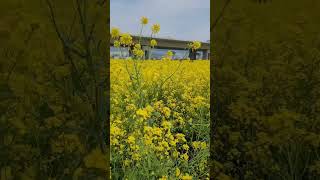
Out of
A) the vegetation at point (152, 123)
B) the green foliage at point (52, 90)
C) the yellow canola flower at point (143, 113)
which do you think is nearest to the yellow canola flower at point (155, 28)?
the vegetation at point (152, 123)

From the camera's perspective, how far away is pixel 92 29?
0.89 m

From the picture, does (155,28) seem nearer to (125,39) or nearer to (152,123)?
(125,39)

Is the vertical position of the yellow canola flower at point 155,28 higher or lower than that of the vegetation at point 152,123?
higher

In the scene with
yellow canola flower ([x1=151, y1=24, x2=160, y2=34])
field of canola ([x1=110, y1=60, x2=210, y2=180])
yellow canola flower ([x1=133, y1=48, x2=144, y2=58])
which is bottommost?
field of canola ([x1=110, y1=60, x2=210, y2=180])

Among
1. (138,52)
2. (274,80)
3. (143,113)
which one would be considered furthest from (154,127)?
(274,80)

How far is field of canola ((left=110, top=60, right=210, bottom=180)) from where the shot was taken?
151 centimetres

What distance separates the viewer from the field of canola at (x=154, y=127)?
1.51m

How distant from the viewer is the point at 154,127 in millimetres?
1565

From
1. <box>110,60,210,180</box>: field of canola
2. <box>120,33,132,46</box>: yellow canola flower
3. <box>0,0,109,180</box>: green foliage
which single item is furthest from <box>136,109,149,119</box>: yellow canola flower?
<box>0,0,109,180</box>: green foliage

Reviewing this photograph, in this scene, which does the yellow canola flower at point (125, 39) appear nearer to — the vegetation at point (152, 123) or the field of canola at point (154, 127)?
the vegetation at point (152, 123)

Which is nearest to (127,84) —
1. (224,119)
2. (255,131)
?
(224,119)

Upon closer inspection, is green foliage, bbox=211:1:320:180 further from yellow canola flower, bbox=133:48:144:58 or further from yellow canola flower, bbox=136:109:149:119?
yellow canola flower, bbox=133:48:144:58

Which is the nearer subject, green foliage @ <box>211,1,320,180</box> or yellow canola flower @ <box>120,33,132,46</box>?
green foliage @ <box>211,1,320,180</box>

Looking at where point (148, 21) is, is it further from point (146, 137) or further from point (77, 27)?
point (77, 27)
